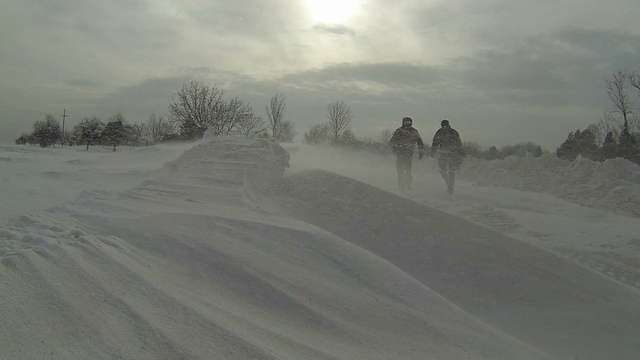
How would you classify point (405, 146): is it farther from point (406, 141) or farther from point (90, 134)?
point (90, 134)

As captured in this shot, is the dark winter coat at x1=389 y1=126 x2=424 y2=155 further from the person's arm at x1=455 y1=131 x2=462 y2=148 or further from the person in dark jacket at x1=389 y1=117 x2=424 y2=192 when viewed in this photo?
the person's arm at x1=455 y1=131 x2=462 y2=148

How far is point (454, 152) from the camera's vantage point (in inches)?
441

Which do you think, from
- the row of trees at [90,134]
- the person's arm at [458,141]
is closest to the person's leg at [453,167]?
the person's arm at [458,141]

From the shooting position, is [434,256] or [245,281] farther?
[434,256]

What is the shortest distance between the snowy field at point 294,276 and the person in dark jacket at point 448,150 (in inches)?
91.3

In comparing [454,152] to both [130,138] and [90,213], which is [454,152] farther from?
[130,138]

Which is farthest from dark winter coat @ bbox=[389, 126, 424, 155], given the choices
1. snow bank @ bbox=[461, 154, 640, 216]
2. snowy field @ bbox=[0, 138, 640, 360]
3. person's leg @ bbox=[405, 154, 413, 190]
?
snow bank @ bbox=[461, 154, 640, 216]

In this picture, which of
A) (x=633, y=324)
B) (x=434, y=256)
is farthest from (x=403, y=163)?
(x=633, y=324)

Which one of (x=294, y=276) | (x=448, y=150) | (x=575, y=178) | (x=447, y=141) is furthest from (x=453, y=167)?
(x=294, y=276)

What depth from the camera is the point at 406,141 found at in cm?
1109

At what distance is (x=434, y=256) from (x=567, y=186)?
938 centimetres

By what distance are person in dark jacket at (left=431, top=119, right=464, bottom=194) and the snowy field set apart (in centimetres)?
232

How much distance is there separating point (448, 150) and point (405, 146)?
39.1 inches

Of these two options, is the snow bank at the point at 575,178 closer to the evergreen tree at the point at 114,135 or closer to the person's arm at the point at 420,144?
the person's arm at the point at 420,144
